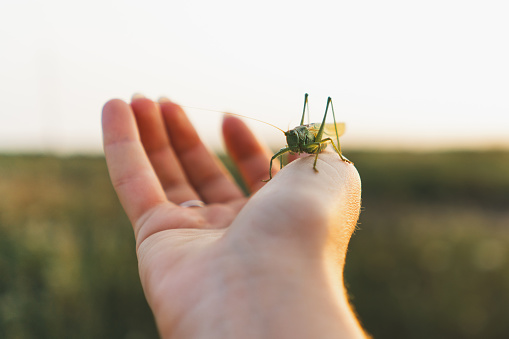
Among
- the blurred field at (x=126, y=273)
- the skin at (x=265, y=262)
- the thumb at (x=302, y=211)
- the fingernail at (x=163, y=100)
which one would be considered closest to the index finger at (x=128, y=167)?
the skin at (x=265, y=262)

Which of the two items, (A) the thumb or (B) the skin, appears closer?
(B) the skin

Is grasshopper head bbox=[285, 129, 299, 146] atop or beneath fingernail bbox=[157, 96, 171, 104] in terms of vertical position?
atop

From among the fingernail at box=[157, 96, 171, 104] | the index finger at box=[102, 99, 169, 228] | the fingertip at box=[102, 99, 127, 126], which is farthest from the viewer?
the fingernail at box=[157, 96, 171, 104]

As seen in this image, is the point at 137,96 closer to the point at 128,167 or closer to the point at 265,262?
the point at 128,167

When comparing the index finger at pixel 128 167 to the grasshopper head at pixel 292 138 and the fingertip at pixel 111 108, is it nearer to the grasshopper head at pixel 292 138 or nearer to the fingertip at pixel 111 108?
the fingertip at pixel 111 108

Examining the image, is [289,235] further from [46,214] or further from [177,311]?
[46,214]

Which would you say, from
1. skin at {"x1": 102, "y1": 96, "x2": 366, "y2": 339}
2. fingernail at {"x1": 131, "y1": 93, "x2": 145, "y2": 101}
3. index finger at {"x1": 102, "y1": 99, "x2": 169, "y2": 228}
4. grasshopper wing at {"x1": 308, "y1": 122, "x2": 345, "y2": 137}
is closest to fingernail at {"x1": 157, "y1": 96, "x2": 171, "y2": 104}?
fingernail at {"x1": 131, "y1": 93, "x2": 145, "y2": 101}

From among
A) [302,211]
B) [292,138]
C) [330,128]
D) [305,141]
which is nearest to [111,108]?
[292,138]

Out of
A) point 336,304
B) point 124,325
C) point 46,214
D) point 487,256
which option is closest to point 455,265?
point 487,256

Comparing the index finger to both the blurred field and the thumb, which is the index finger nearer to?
the thumb
